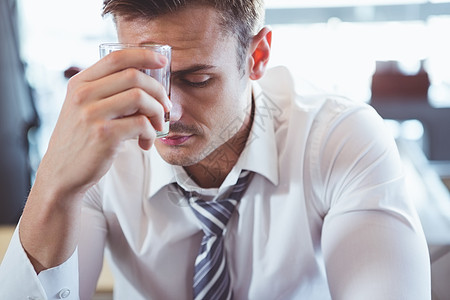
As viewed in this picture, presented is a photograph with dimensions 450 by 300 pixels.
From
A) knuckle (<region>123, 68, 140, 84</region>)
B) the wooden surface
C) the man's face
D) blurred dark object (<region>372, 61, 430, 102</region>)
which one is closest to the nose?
the man's face

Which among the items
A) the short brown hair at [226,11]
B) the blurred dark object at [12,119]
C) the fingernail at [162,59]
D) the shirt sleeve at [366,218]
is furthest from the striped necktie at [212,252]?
the blurred dark object at [12,119]

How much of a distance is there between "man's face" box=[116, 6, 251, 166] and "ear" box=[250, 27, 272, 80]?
102 mm

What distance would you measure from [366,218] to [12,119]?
307 cm

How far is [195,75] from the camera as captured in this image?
1.17 meters

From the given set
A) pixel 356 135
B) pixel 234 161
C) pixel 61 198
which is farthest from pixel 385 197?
pixel 61 198

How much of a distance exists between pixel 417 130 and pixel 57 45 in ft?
9.37

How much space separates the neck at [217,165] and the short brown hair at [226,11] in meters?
0.22

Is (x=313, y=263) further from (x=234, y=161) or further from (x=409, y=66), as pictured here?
(x=409, y=66)

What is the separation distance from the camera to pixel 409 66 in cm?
412

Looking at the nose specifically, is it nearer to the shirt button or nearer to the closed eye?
the closed eye

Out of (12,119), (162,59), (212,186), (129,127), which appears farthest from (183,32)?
(12,119)

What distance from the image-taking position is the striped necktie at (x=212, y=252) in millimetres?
1297

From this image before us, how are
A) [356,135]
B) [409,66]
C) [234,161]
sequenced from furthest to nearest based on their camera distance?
[409,66]
[234,161]
[356,135]

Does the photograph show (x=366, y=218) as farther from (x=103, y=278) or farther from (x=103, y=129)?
(x=103, y=278)
